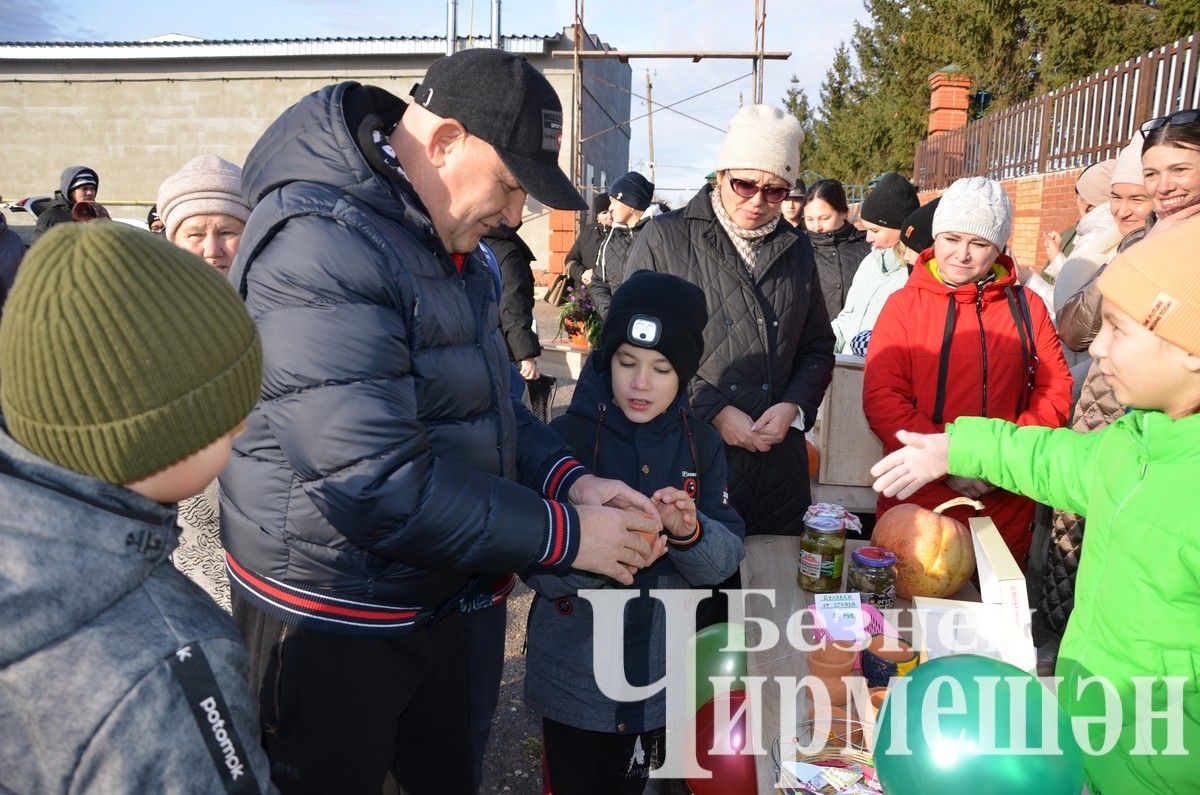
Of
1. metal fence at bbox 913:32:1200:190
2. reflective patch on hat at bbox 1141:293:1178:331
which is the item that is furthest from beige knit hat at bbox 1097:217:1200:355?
metal fence at bbox 913:32:1200:190

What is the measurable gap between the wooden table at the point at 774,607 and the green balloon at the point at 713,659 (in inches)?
5.0

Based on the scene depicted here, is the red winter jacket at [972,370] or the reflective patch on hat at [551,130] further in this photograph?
the red winter jacket at [972,370]

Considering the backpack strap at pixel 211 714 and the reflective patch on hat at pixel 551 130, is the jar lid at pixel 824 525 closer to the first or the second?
the reflective patch on hat at pixel 551 130

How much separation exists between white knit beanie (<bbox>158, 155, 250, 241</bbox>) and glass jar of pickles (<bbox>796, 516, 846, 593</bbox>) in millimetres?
2105

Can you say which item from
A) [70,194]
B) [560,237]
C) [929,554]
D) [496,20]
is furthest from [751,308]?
[560,237]

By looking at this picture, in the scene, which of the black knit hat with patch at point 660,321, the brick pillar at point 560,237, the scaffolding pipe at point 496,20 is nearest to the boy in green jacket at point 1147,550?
the black knit hat with patch at point 660,321

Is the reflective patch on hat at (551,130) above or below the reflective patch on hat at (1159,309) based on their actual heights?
above

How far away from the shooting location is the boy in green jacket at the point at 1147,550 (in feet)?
5.17

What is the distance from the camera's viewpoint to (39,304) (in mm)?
941

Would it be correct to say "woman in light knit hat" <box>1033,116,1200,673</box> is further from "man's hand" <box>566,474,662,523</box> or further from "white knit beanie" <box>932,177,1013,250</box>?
"man's hand" <box>566,474,662,523</box>

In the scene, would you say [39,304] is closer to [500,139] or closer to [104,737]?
[104,737]

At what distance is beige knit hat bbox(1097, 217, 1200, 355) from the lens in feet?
5.19

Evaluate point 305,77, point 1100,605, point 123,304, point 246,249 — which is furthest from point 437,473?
point 305,77

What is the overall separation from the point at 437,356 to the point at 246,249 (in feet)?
1.34
